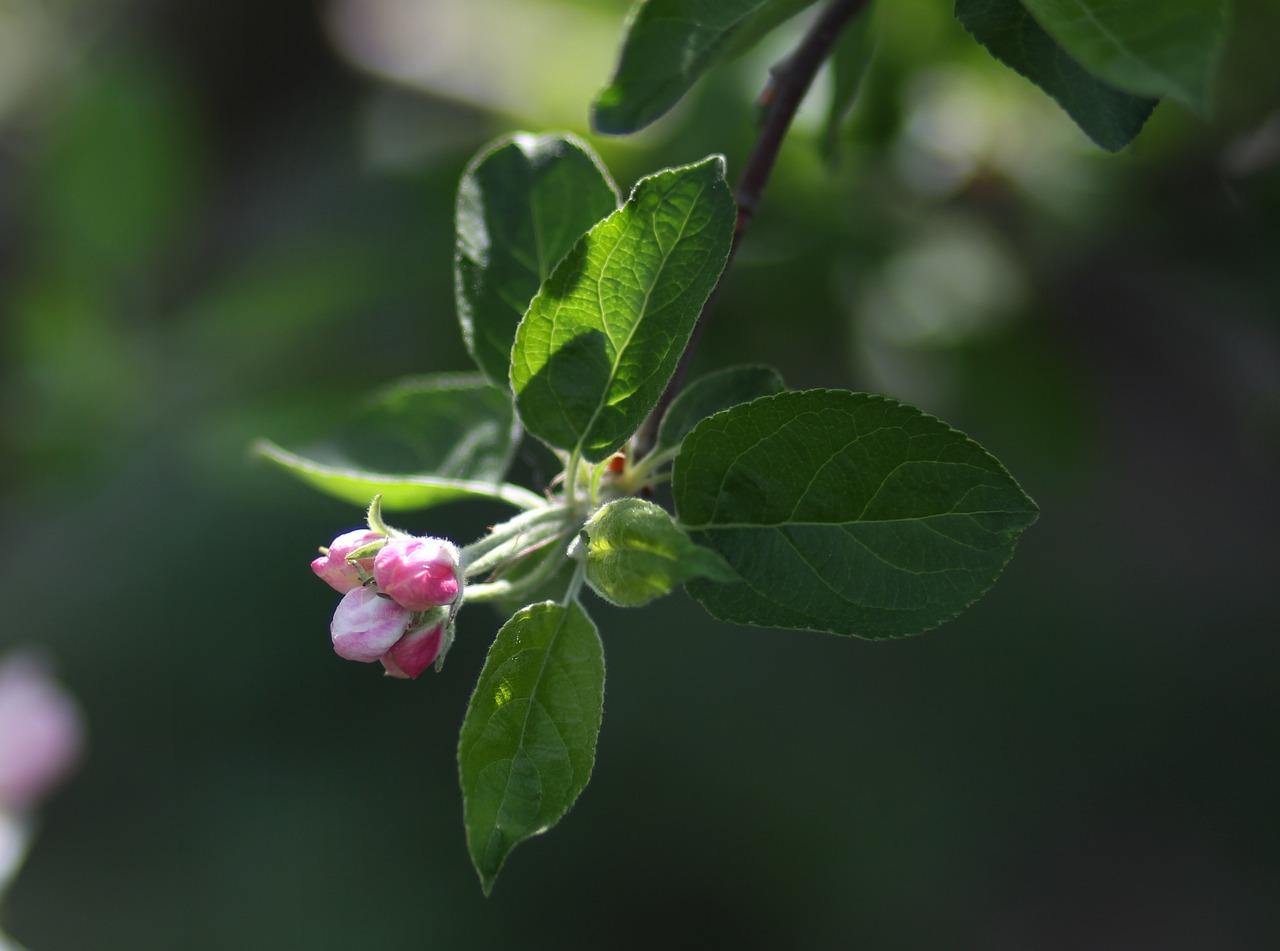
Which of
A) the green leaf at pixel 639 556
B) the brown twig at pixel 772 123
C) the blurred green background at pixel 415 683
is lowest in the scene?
the blurred green background at pixel 415 683

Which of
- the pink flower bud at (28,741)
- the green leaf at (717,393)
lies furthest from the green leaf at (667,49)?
the pink flower bud at (28,741)

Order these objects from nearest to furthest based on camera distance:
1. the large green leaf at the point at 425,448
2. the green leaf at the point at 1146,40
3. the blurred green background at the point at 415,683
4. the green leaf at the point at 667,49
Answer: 1. the green leaf at the point at 1146,40
2. the green leaf at the point at 667,49
3. the large green leaf at the point at 425,448
4. the blurred green background at the point at 415,683

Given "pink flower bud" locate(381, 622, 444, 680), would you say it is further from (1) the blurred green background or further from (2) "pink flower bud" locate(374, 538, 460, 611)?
(1) the blurred green background

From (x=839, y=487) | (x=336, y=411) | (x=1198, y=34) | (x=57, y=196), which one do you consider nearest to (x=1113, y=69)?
(x=1198, y=34)

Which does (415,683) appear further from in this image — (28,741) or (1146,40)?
(1146,40)

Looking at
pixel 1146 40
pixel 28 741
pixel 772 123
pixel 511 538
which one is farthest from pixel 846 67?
pixel 28 741

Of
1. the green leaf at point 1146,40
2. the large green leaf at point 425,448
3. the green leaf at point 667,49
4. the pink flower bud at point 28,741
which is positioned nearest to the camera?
the green leaf at point 1146,40

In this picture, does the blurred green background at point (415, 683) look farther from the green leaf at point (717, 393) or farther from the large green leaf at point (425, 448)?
the green leaf at point (717, 393)

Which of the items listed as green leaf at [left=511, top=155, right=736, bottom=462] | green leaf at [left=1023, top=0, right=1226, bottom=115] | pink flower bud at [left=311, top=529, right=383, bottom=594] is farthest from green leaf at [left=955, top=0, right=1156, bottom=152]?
pink flower bud at [left=311, top=529, right=383, bottom=594]
